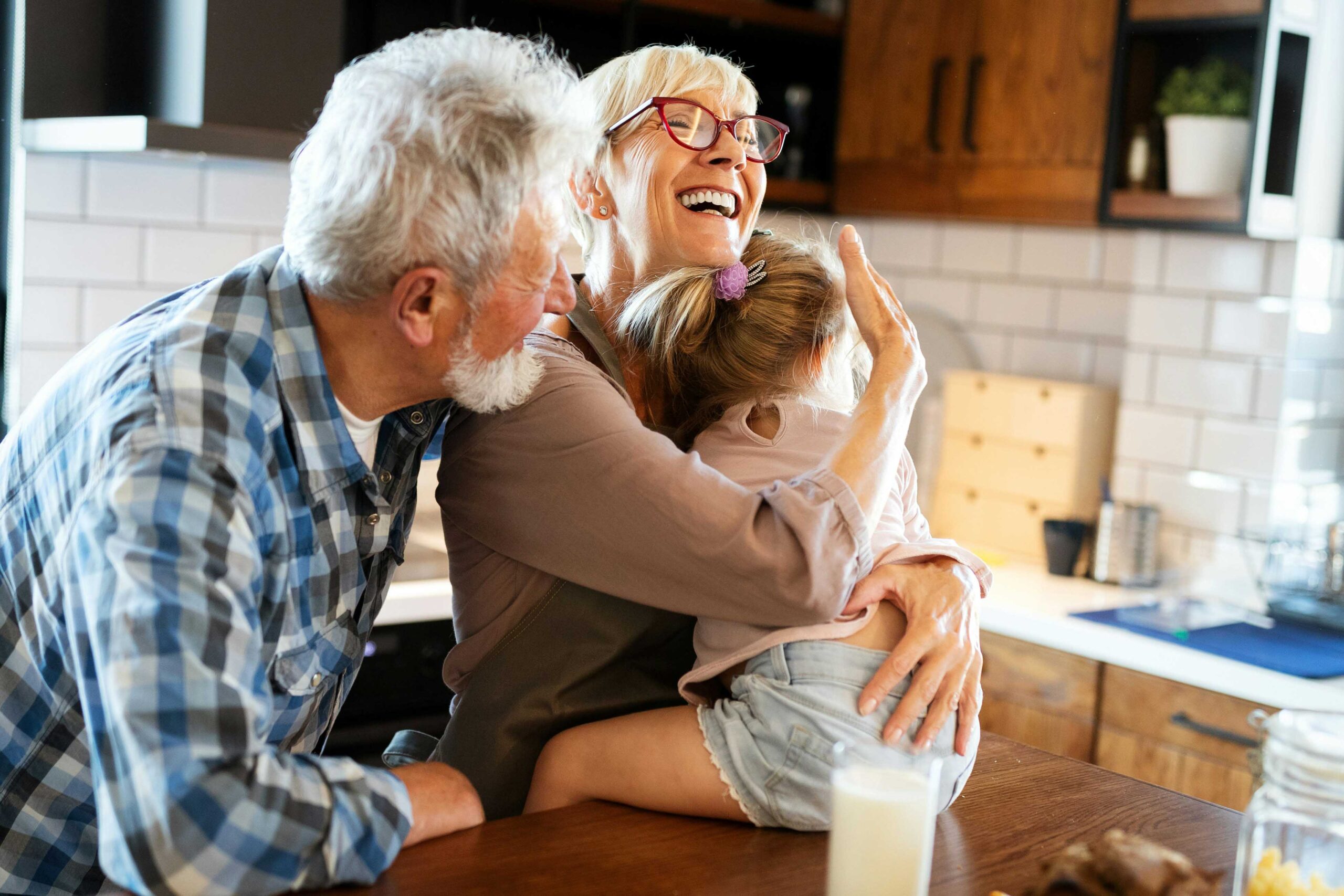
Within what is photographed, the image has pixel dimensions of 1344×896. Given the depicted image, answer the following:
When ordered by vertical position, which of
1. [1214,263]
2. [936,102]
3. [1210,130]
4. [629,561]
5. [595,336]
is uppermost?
[936,102]

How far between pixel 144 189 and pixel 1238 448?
2.49m

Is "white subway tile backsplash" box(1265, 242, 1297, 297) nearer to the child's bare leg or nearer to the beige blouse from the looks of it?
the beige blouse

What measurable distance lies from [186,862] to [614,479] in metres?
0.54

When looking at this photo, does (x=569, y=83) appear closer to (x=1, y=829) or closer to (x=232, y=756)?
(x=232, y=756)

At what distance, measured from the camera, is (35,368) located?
9.08 ft

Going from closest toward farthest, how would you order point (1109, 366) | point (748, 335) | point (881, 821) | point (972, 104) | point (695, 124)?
point (881, 821)
point (748, 335)
point (695, 124)
point (972, 104)
point (1109, 366)

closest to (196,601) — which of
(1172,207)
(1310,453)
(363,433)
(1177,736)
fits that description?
(363,433)

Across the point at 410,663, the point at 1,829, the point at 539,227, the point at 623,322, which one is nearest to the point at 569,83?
the point at 539,227

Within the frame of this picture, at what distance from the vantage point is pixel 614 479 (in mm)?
1357

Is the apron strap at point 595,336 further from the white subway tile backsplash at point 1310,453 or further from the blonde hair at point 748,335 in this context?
the white subway tile backsplash at point 1310,453

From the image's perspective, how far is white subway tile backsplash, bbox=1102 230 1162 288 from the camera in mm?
3154

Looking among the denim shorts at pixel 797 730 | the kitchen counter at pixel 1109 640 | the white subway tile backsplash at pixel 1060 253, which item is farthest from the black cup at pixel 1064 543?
the denim shorts at pixel 797 730

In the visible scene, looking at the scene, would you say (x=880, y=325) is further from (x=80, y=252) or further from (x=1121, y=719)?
(x=80, y=252)

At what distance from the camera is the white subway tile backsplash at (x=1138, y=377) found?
10.4ft
